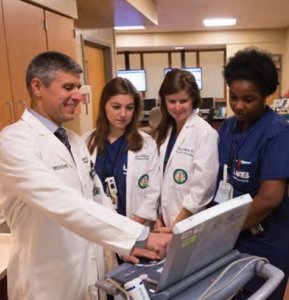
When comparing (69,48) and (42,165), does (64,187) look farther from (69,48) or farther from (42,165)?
(69,48)

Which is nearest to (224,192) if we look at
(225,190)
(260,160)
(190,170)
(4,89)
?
(225,190)

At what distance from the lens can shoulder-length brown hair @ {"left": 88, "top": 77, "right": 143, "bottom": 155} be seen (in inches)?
74.8

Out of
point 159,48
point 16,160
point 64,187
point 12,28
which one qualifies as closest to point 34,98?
point 16,160

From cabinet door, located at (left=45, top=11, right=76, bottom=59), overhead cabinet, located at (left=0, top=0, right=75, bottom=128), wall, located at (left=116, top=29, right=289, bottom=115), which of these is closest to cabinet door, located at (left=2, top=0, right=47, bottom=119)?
overhead cabinet, located at (left=0, top=0, right=75, bottom=128)

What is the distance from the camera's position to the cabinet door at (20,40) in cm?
171

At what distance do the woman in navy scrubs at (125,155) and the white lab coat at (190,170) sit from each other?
0.09 metres

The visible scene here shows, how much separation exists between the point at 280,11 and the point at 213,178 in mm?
4675

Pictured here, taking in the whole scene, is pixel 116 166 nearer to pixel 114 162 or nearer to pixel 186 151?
pixel 114 162

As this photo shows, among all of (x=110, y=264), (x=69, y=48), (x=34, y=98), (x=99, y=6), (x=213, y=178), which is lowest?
(x=110, y=264)

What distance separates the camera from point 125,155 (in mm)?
1874

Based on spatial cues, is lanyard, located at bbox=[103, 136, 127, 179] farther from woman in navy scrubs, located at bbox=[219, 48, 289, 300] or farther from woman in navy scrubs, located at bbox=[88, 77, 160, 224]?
woman in navy scrubs, located at bbox=[219, 48, 289, 300]

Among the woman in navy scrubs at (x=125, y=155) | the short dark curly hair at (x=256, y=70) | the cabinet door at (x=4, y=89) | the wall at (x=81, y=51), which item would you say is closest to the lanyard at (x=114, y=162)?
the woman in navy scrubs at (x=125, y=155)

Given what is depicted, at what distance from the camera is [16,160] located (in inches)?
42.2

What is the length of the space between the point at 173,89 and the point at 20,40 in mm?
854
